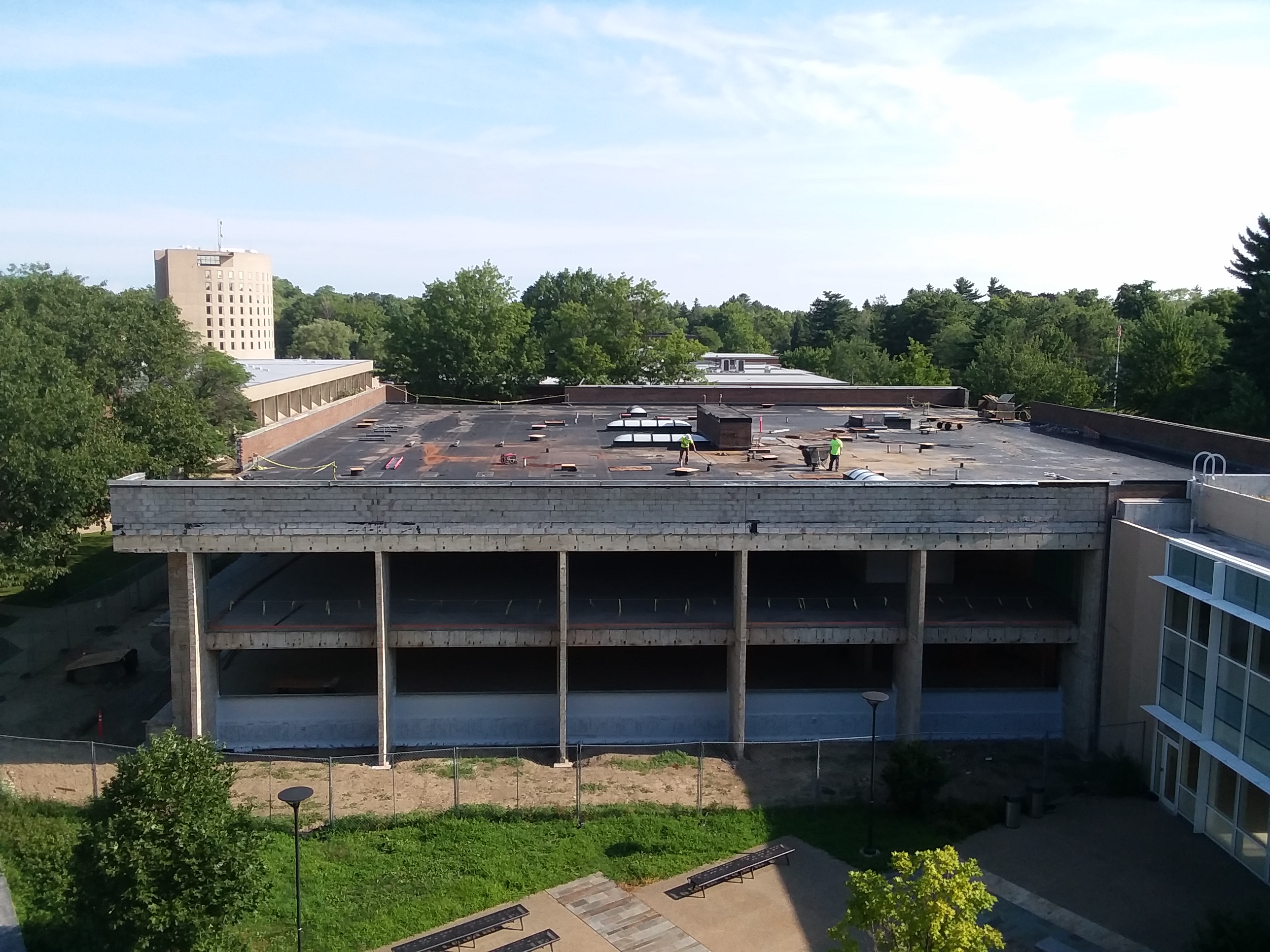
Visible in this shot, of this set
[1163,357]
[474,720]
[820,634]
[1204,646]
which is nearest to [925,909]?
[1204,646]

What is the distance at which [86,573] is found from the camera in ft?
163

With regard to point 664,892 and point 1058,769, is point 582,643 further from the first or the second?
point 1058,769

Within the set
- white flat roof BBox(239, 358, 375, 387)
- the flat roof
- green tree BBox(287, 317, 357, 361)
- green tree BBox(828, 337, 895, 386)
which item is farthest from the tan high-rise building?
the flat roof

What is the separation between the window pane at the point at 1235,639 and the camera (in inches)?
843

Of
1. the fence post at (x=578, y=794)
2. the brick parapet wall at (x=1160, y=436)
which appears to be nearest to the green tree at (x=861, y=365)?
the brick parapet wall at (x=1160, y=436)

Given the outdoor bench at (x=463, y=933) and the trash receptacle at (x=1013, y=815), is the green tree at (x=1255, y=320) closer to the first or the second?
the trash receptacle at (x=1013, y=815)

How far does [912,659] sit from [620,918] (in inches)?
475

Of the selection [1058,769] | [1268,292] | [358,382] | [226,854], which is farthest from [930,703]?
[358,382]

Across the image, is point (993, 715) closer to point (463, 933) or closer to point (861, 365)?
point (463, 933)

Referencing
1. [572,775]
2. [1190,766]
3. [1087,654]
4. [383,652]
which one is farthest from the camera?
[1087,654]

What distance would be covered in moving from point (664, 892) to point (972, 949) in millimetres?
8027

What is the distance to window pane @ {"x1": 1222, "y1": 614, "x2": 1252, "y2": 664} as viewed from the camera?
21422 millimetres

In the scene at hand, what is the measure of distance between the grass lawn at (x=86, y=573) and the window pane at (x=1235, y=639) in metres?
36.0

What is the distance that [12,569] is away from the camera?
1312 inches
